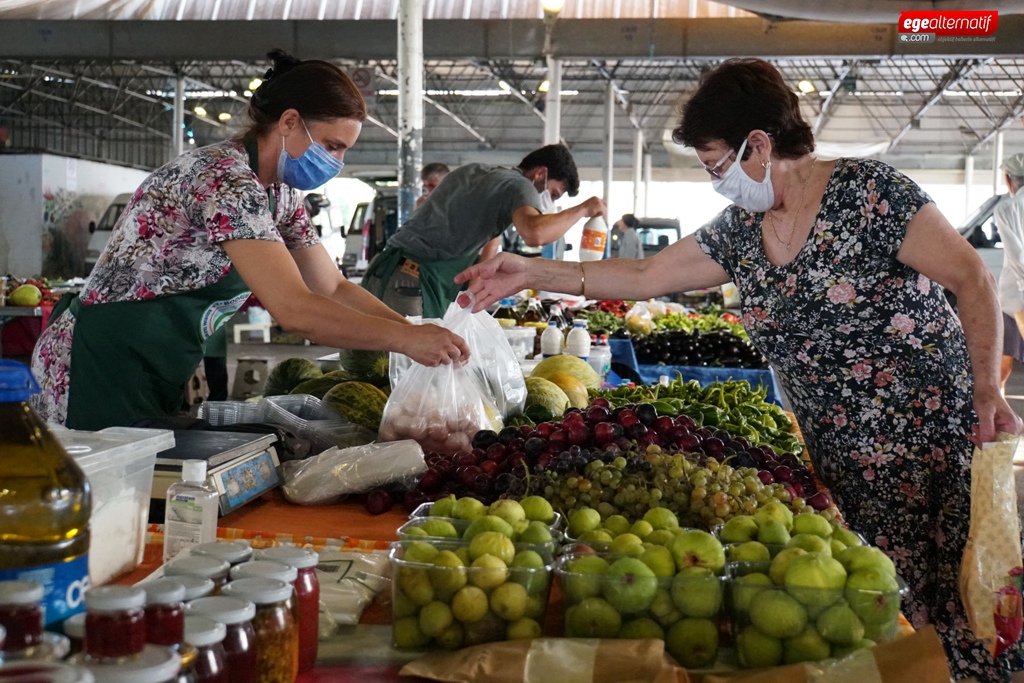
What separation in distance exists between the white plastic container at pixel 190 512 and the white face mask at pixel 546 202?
3.50m

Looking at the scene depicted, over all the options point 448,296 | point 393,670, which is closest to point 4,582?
point 393,670

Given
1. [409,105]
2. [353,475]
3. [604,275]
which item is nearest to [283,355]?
[409,105]

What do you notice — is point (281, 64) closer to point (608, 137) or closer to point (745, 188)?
point (745, 188)

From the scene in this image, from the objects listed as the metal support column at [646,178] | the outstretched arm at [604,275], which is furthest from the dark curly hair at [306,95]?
the metal support column at [646,178]

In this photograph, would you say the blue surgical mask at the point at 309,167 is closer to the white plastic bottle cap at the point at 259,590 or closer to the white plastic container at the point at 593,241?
the white plastic bottle cap at the point at 259,590

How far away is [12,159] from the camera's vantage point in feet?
61.9

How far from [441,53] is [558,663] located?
12.0 m

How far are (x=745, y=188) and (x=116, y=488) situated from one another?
1632mm

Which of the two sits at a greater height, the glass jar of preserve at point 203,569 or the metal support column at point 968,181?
the metal support column at point 968,181

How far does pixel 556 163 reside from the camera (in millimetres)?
4816

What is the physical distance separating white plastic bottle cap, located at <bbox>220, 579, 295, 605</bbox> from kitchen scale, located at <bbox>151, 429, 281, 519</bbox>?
0.77 meters

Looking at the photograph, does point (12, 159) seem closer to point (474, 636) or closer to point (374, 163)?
point (374, 163)

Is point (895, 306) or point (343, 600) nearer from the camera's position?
point (343, 600)

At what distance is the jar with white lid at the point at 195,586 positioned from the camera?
97cm
